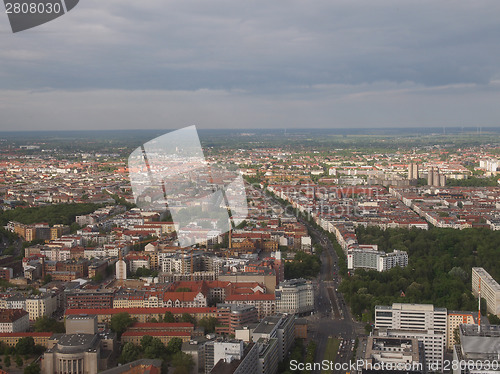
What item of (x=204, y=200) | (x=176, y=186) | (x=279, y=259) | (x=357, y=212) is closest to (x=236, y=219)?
(x=204, y=200)

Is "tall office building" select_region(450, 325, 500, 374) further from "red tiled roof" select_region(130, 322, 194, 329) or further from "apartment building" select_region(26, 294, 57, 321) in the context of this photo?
"apartment building" select_region(26, 294, 57, 321)

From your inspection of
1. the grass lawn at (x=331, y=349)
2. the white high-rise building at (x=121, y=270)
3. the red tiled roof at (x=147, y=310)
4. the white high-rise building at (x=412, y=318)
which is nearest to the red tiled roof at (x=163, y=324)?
the red tiled roof at (x=147, y=310)

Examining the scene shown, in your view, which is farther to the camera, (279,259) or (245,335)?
(279,259)

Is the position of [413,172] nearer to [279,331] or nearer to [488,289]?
[488,289]

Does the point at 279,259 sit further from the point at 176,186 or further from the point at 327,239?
the point at 176,186

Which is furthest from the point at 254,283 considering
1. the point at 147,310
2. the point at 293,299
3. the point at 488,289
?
the point at 488,289

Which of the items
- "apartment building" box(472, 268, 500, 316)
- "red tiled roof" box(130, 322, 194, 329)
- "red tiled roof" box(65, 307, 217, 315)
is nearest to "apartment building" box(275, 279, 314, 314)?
"red tiled roof" box(65, 307, 217, 315)

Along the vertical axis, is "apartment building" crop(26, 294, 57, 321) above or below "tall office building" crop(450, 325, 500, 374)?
below
